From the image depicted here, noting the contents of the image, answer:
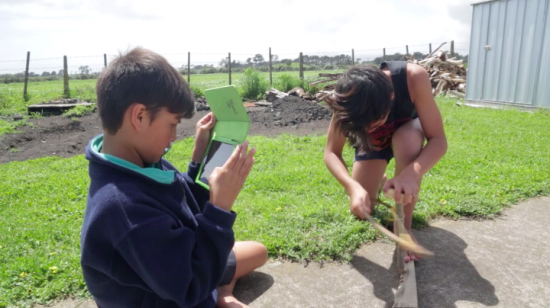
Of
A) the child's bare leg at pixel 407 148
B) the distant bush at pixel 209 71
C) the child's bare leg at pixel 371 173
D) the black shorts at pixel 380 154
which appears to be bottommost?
the child's bare leg at pixel 371 173

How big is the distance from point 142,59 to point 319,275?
1.60 metres

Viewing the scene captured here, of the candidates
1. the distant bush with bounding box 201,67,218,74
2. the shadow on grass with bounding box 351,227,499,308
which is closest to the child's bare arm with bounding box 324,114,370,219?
the shadow on grass with bounding box 351,227,499,308

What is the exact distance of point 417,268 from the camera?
260 centimetres

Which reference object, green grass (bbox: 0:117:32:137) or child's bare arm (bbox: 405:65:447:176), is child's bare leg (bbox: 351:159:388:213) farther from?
green grass (bbox: 0:117:32:137)

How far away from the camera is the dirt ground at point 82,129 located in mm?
7043

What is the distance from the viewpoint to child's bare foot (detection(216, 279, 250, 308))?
82.7 inches

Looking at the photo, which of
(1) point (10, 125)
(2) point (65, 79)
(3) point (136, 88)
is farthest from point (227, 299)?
(2) point (65, 79)

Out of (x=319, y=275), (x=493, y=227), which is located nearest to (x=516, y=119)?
(x=493, y=227)

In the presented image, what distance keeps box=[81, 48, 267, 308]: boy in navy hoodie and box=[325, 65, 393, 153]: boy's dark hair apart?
0.95 metres

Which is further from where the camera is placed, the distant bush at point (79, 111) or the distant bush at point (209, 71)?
the distant bush at point (209, 71)

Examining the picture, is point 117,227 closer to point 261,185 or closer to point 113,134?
point 113,134

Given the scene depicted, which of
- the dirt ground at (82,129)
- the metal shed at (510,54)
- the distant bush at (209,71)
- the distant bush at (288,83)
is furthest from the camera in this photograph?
the distant bush at (209,71)

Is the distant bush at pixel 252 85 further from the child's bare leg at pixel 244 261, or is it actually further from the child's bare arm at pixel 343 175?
the child's bare leg at pixel 244 261

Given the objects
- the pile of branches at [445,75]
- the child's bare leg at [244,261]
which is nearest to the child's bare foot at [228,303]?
the child's bare leg at [244,261]
